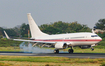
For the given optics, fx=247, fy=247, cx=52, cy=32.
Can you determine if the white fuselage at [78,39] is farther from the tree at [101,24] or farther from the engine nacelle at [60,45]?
the tree at [101,24]

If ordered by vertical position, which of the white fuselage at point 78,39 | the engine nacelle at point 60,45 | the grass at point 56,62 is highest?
the white fuselage at point 78,39

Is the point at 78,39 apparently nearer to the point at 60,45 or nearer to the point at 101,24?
the point at 60,45

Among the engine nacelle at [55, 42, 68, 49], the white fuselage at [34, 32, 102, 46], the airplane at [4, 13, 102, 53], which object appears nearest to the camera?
the white fuselage at [34, 32, 102, 46]

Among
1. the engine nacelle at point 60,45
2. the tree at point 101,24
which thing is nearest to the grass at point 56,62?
the engine nacelle at point 60,45

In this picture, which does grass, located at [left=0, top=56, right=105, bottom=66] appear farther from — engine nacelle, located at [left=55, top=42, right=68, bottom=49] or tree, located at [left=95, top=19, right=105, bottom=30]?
tree, located at [left=95, top=19, right=105, bottom=30]

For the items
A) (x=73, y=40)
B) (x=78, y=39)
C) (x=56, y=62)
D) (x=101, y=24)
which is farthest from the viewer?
(x=101, y=24)

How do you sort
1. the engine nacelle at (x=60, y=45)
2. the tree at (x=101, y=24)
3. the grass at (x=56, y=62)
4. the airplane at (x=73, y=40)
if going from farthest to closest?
the tree at (x=101, y=24) → the engine nacelle at (x=60, y=45) → the airplane at (x=73, y=40) → the grass at (x=56, y=62)

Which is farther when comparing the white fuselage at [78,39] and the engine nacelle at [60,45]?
the engine nacelle at [60,45]

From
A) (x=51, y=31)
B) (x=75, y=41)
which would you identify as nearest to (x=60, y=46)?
(x=75, y=41)

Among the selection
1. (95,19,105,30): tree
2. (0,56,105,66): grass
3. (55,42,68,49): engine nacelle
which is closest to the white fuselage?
(55,42,68,49): engine nacelle

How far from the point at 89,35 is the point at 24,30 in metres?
120

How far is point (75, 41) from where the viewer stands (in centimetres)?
4931

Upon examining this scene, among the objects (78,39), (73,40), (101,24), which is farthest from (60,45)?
(101,24)

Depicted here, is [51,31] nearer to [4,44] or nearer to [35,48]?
[4,44]
